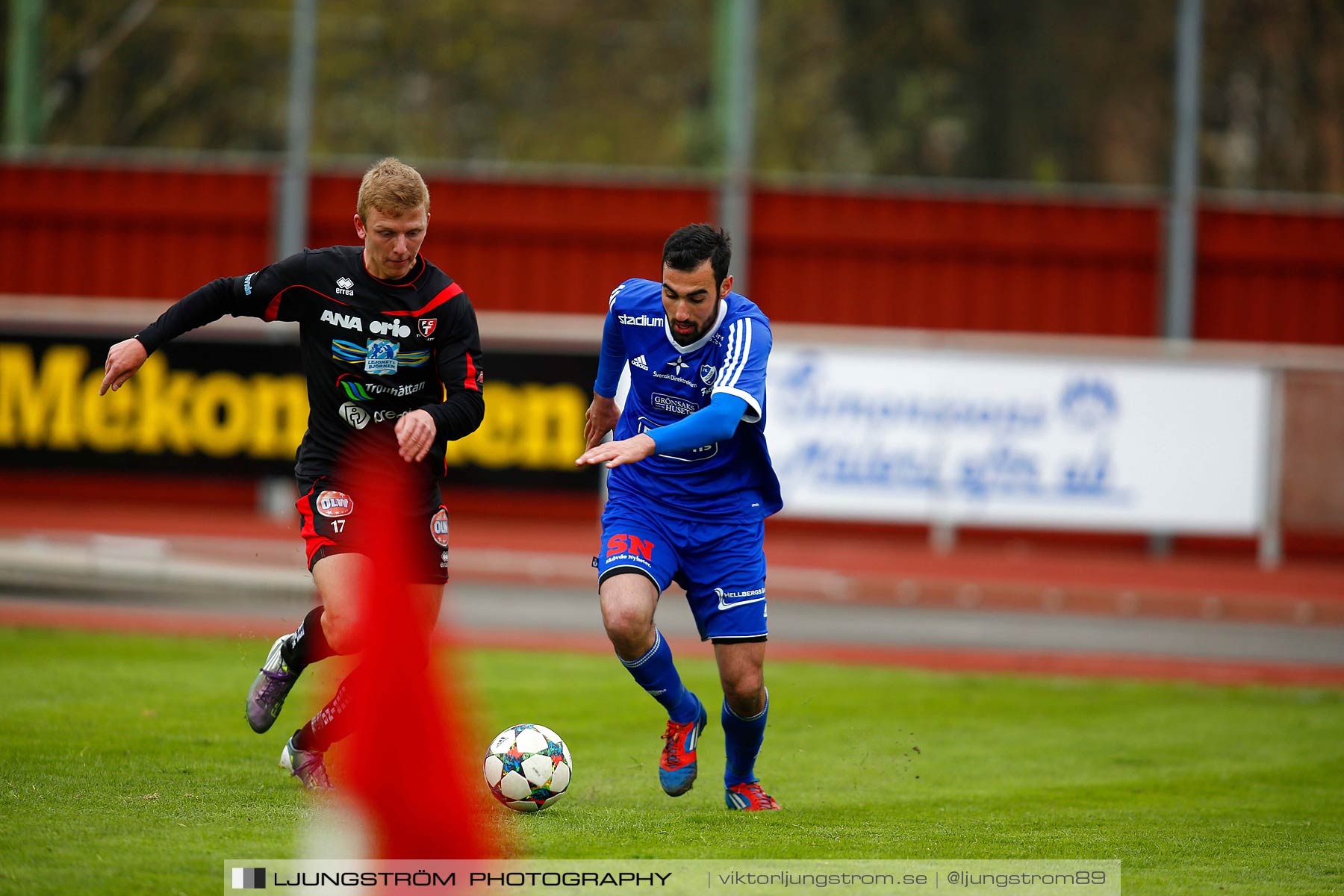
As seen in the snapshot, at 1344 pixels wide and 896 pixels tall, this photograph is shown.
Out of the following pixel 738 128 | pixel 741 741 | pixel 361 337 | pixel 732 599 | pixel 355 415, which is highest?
pixel 738 128

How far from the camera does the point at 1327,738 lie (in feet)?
29.8

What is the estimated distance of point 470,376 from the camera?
5.96 m

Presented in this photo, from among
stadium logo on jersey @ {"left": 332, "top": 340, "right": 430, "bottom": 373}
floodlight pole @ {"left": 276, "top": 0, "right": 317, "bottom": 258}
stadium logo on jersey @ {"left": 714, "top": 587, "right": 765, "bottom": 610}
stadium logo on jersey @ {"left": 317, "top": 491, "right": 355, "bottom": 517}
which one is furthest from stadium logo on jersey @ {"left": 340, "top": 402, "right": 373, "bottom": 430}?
floodlight pole @ {"left": 276, "top": 0, "right": 317, "bottom": 258}

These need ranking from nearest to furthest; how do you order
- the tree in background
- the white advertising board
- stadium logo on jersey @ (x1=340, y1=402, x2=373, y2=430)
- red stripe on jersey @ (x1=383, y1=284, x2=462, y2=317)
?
red stripe on jersey @ (x1=383, y1=284, x2=462, y2=317) < stadium logo on jersey @ (x1=340, y1=402, x2=373, y2=430) < the white advertising board < the tree in background

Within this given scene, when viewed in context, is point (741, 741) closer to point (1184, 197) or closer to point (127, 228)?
point (1184, 197)

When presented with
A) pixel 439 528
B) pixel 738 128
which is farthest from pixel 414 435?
pixel 738 128

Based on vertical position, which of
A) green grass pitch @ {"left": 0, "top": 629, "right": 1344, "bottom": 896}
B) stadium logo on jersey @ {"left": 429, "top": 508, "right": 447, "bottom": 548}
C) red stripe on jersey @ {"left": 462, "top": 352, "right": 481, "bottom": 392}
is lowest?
green grass pitch @ {"left": 0, "top": 629, "right": 1344, "bottom": 896}

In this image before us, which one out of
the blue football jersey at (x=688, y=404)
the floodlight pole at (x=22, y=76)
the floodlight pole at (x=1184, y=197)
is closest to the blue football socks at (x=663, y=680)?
the blue football jersey at (x=688, y=404)

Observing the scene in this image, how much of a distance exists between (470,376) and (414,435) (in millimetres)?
493

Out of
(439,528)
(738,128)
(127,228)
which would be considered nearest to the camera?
(439,528)

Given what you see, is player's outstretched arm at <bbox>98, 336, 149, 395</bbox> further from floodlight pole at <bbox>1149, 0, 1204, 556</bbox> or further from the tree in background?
floodlight pole at <bbox>1149, 0, 1204, 556</bbox>

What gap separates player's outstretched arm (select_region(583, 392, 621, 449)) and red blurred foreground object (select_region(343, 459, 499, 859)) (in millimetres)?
992

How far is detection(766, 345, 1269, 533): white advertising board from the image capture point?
55.6ft

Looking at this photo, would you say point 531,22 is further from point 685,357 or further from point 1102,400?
point 685,357
